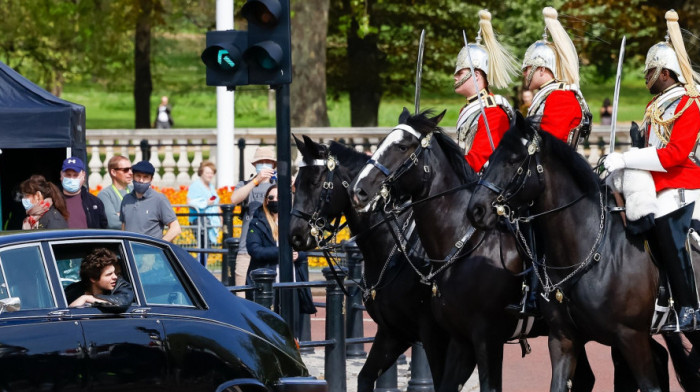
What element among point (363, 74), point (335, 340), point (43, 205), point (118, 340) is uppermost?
point (363, 74)

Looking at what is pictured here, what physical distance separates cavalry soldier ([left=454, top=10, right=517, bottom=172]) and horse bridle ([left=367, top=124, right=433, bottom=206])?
2.10 feet

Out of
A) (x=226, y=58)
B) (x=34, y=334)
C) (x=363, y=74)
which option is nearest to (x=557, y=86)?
(x=226, y=58)

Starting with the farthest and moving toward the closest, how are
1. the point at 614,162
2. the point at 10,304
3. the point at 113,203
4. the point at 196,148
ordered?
the point at 196,148 < the point at 113,203 < the point at 614,162 < the point at 10,304

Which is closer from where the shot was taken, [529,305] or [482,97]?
[529,305]

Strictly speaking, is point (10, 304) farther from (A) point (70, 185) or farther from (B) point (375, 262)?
(A) point (70, 185)

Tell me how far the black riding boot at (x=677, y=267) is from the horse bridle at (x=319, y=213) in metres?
2.27

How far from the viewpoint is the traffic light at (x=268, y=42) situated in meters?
10.3

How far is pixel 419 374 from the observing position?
11320mm

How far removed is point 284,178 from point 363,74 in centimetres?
2738

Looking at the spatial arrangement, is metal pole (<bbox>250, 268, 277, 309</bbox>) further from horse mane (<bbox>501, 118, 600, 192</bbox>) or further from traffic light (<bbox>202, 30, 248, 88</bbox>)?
horse mane (<bbox>501, 118, 600, 192</bbox>)

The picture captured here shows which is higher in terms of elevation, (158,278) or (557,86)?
(557,86)

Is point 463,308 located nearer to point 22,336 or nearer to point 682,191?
point 682,191

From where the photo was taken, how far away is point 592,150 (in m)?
24.1

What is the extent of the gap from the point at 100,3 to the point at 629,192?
2688 centimetres
